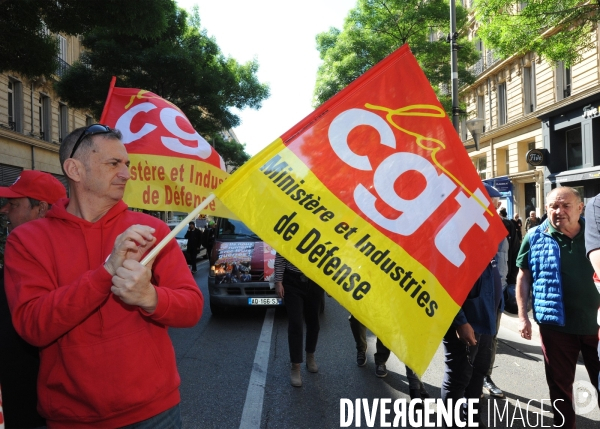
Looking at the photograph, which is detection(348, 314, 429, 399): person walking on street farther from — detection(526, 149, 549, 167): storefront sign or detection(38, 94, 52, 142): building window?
detection(38, 94, 52, 142): building window

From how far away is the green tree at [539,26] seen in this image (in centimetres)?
1105

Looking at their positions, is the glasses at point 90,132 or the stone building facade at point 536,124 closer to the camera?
the glasses at point 90,132

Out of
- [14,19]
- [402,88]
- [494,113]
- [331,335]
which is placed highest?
[494,113]

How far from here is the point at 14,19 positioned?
7.38m

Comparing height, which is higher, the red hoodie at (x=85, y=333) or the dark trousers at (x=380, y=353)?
the red hoodie at (x=85, y=333)

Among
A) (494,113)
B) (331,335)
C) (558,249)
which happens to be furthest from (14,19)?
(494,113)

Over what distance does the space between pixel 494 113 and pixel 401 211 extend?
27922mm

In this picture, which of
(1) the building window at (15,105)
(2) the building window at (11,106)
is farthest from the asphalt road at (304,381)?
(1) the building window at (15,105)

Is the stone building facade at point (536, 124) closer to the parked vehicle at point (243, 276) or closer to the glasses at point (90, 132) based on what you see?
the parked vehicle at point (243, 276)

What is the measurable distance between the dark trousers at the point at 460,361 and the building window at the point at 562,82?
64.0 ft

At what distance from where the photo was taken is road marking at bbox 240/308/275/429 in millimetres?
4078

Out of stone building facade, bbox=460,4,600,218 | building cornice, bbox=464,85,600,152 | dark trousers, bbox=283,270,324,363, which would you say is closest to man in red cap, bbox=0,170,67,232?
dark trousers, bbox=283,270,324,363

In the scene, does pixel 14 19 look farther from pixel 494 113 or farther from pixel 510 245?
pixel 494 113

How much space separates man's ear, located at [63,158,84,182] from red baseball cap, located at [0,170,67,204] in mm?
741
